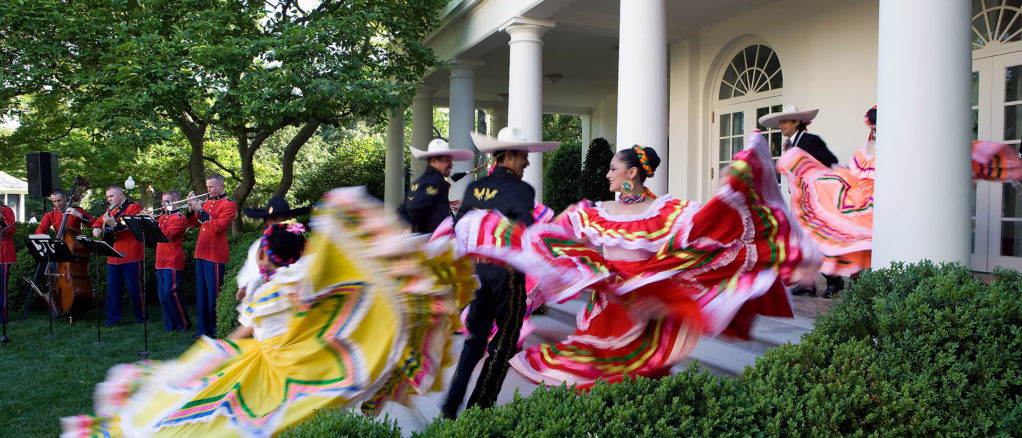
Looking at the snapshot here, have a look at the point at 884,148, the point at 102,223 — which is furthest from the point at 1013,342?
the point at 102,223

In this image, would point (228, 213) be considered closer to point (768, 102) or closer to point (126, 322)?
point (126, 322)

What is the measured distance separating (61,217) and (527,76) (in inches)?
290

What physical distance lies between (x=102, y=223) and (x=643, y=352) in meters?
7.98

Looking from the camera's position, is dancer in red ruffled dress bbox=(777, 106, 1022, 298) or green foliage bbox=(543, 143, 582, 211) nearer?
dancer in red ruffled dress bbox=(777, 106, 1022, 298)

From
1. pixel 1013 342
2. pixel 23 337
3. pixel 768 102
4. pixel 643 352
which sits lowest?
pixel 23 337

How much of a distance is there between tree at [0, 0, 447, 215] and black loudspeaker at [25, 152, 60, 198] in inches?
37.1

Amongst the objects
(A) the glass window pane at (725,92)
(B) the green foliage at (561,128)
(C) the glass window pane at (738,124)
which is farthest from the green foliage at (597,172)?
(B) the green foliage at (561,128)

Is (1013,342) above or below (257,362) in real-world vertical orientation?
above

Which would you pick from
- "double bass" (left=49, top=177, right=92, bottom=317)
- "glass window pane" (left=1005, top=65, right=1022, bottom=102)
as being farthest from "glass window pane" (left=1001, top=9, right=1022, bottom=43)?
"double bass" (left=49, top=177, right=92, bottom=317)

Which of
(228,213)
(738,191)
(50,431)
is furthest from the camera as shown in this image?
(228,213)

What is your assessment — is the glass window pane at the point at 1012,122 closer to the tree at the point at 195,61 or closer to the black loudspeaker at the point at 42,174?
the tree at the point at 195,61

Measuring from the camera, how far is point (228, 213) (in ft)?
25.9

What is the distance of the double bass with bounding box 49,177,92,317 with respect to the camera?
955 centimetres

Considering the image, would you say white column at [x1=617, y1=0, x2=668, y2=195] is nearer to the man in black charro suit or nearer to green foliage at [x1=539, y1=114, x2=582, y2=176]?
the man in black charro suit
